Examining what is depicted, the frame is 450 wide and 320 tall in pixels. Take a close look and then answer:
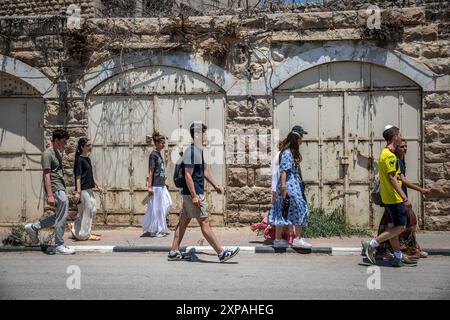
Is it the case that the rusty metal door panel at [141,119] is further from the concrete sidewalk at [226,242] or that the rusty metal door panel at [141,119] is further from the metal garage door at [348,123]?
the metal garage door at [348,123]

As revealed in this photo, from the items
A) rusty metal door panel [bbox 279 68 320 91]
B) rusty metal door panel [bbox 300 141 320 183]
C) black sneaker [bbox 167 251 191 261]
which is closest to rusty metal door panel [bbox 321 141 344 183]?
rusty metal door panel [bbox 300 141 320 183]

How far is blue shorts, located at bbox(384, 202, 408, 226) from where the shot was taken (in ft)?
25.6

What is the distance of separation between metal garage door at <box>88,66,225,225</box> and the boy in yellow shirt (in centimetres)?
422

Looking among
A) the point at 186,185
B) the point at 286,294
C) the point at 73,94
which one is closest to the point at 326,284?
the point at 286,294

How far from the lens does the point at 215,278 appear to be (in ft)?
23.5

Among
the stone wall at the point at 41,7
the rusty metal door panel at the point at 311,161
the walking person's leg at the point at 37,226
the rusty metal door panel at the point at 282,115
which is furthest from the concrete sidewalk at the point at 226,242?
the stone wall at the point at 41,7

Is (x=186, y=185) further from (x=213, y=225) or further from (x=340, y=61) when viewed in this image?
(x=340, y=61)

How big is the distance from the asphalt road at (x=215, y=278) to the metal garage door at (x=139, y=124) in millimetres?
2826

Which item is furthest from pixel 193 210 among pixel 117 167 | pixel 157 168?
pixel 117 167

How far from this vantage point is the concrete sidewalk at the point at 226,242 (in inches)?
362

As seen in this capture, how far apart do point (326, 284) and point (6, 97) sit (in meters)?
8.22

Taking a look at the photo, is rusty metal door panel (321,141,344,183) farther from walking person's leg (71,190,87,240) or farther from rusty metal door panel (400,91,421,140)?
walking person's leg (71,190,87,240)

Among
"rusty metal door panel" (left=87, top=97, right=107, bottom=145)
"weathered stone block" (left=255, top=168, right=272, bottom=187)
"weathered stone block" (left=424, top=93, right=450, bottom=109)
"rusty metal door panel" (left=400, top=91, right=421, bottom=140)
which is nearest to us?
"weathered stone block" (left=424, top=93, right=450, bottom=109)

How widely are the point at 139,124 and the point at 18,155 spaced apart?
2.64 m
